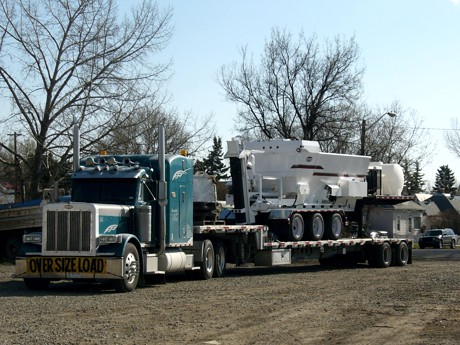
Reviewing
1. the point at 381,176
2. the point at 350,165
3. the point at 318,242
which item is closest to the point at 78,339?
the point at 318,242

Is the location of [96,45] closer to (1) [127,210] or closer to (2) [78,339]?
(1) [127,210]

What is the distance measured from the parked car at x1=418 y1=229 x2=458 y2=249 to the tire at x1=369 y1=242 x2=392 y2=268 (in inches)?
1230

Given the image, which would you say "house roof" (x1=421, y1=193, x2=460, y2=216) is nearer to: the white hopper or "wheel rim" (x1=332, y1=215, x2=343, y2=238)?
"wheel rim" (x1=332, y1=215, x2=343, y2=238)

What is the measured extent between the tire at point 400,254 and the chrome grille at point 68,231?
15108mm

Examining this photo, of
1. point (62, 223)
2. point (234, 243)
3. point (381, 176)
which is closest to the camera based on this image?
point (62, 223)

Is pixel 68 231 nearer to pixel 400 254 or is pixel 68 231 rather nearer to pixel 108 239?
pixel 108 239

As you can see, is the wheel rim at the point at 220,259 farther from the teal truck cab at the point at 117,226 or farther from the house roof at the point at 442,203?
the house roof at the point at 442,203

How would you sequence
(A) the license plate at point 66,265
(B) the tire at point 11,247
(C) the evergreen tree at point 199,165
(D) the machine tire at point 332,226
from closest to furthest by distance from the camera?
1. (A) the license plate at point 66,265
2. (D) the machine tire at point 332,226
3. (B) the tire at point 11,247
4. (C) the evergreen tree at point 199,165

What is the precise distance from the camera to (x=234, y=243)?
22719 mm

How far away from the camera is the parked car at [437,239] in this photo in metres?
58.1

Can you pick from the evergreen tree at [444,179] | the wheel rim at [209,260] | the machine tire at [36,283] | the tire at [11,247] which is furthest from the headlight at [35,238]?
the evergreen tree at [444,179]

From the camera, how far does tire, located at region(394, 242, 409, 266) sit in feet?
95.3

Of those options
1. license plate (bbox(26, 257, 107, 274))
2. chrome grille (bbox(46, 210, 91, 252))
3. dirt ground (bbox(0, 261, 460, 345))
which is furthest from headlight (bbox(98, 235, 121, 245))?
dirt ground (bbox(0, 261, 460, 345))

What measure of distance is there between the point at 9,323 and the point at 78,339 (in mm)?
2006
